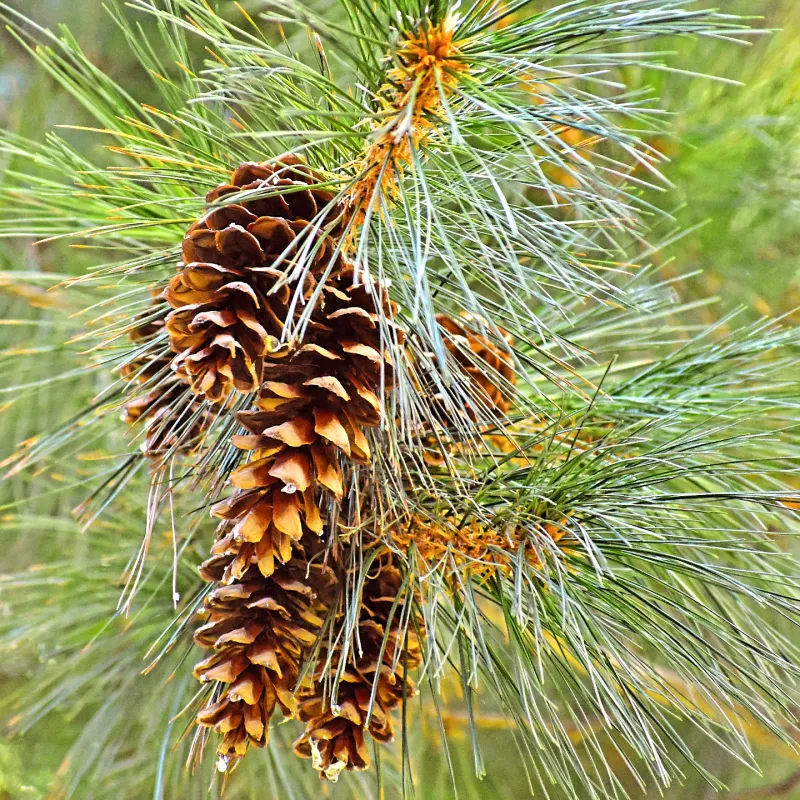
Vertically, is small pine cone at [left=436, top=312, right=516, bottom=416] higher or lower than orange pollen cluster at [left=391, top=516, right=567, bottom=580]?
higher

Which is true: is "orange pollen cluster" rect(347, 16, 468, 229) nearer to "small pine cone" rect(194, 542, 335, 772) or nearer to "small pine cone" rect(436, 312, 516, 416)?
"small pine cone" rect(436, 312, 516, 416)

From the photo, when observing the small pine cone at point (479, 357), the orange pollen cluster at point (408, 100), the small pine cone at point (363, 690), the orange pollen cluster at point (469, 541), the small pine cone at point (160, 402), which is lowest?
the small pine cone at point (363, 690)

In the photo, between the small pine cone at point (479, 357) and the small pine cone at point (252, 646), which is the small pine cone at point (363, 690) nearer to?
the small pine cone at point (252, 646)

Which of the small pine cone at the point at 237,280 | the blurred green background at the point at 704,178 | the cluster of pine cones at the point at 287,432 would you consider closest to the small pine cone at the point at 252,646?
the cluster of pine cones at the point at 287,432

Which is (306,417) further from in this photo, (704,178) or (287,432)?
(704,178)

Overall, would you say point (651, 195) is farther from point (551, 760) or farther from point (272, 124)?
point (551, 760)

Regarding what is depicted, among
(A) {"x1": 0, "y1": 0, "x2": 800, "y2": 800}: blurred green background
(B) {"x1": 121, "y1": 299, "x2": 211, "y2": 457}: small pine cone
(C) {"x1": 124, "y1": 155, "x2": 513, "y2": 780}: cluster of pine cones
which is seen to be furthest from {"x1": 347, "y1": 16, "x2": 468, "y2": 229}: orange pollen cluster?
(A) {"x1": 0, "y1": 0, "x2": 800, "y2": 800}: blurred green background

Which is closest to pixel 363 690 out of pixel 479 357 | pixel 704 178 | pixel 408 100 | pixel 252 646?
pixel 252 646
